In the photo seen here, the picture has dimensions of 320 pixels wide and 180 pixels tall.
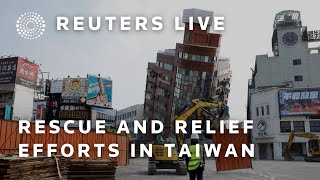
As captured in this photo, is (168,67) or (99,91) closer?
(99,91)

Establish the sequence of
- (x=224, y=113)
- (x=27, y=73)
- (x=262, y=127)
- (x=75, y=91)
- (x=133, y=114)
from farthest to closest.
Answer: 1. (x=133, y=114)
2. (x=75, y=91)
3. (x=27, y=73)
4. (x=262, y=127)
5. (x=224, y=113)

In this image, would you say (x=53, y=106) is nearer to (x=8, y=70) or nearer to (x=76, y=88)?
(x=76, y=88)

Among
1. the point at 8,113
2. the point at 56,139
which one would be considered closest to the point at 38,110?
the point at 8,113

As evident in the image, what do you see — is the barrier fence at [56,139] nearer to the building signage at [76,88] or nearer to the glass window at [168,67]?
the building signage at [76,88]

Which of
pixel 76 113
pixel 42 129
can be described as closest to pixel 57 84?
pixel 76 113

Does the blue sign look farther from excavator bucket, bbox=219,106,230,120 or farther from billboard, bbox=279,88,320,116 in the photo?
billboard, bbox=279,88,320,116

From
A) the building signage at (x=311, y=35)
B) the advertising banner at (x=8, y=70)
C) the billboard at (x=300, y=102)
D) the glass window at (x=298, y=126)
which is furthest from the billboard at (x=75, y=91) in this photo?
the building signage at (x=311, y=35)

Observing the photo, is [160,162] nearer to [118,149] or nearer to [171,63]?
[118,149]
